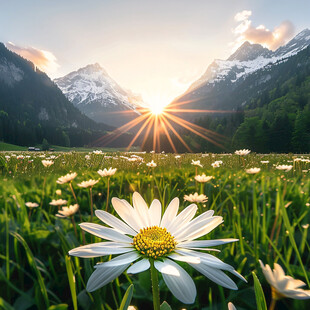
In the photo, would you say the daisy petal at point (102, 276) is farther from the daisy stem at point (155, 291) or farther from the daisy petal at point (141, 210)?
the daisy petal at point (141, 210)

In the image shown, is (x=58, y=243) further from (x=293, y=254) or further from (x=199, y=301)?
(x=293, y=254)

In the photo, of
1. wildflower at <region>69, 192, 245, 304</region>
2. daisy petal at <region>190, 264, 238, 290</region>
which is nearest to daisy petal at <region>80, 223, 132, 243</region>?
wildflower at <region>69, 192, 245, 304</region>

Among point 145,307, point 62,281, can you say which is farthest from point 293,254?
point 62,281

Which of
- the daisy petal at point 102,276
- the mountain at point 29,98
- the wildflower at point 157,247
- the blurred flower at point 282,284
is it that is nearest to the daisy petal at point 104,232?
the wildflower at point 157,247

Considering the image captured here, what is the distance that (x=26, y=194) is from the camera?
2371 millimetres

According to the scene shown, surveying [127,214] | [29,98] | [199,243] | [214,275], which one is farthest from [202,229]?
[29,98]

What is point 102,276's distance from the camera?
1.60ft

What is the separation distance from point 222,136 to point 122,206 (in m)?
64.8

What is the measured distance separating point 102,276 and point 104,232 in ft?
0.53

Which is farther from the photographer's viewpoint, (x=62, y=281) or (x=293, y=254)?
(x=293, y=254)

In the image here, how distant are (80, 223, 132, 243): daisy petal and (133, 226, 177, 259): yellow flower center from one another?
45 mm

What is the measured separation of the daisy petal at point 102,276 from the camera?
463mm

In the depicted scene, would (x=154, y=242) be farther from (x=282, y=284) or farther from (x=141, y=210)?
(x=282, y=284)

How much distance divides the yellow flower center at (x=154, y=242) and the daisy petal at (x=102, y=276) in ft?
0.33
